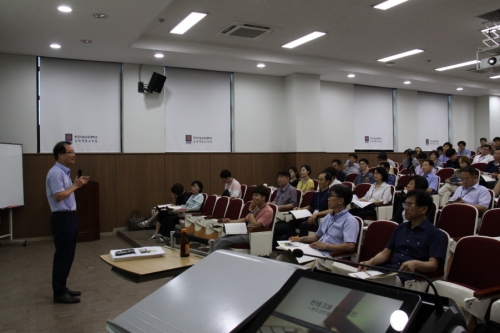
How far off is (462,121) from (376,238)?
41.7 feet

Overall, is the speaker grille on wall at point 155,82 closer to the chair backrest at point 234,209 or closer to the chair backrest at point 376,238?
the chair backrest at point 234,209

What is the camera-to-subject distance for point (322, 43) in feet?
28.0

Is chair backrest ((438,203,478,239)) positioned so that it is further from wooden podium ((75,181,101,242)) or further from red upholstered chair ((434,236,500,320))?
wooden podium ((75,181,101,242))

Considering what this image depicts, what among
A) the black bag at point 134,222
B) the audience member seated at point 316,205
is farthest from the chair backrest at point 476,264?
the black bag at point 134,222

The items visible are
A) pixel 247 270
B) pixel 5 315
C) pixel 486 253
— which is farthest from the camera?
pixel 5 315

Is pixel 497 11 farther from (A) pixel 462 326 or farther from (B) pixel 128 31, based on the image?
(A) pixel 462 326

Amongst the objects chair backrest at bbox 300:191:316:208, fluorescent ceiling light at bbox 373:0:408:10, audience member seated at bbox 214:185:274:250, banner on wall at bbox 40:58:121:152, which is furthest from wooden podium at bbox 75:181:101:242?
fluorescent ceiling light at bbox 373:0:408:10

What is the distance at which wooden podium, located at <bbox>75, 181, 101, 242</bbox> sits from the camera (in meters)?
7.77

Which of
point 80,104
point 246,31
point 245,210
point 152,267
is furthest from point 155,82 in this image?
point 152,267

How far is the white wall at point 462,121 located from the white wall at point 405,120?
198cm

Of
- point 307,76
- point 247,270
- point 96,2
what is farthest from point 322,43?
point 247,270

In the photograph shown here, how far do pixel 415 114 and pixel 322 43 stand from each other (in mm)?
5932

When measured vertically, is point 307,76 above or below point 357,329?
above

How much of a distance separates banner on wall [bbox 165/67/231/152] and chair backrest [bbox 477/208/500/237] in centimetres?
695
